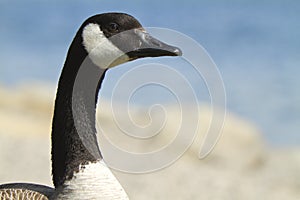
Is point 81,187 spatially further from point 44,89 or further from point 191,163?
point 44,89

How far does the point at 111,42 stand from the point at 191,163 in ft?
20.9

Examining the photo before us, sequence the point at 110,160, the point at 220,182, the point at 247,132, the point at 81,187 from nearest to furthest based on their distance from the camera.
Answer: the point at 81,187 → the point at 110,160 → the point at 220,182 → the point at 247,132

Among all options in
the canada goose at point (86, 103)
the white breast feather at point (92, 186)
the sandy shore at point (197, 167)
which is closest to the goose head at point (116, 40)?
the canada goose at point (86, 103)

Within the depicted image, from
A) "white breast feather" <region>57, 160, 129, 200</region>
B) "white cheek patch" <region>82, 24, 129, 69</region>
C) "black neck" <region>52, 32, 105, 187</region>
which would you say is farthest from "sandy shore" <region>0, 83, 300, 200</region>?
"white cheek patch" <region>82, 24, 129, 69</region>

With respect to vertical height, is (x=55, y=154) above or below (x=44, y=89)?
above

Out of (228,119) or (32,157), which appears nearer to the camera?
(32,157)

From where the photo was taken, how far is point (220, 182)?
28.2ft

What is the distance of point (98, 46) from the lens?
3.67 m

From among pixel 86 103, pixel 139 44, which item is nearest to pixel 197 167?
pixel 86 103

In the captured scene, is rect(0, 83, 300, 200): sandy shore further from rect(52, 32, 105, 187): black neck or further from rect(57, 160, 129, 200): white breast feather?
rect(57, 160, 129, 200): white breast feather

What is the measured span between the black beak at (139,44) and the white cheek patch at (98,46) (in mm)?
36

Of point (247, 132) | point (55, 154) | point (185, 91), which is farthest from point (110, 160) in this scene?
point (247, 132)

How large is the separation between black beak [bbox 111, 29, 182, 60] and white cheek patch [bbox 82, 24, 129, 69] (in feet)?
0.12

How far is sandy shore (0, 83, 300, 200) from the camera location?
317 inches
